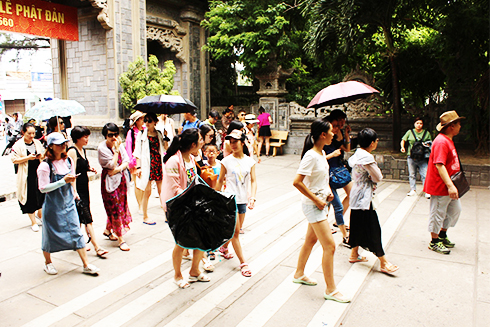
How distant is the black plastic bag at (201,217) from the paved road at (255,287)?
613 millimetres

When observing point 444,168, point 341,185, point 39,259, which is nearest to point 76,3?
point 39,259

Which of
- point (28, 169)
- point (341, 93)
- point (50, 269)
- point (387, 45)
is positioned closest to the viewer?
point (50, 269)

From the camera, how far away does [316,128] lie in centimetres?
384

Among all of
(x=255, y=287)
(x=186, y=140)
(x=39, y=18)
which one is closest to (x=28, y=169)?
(x=186, y=140)

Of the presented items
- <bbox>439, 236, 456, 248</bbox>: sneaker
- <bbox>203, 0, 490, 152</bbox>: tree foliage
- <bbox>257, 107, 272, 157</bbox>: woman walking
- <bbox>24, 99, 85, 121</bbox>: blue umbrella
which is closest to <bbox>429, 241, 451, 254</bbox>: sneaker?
<bbox>439, 236, 456, 248</bbox>: sneaker

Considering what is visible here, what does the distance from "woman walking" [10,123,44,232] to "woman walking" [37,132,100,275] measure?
6.09ft

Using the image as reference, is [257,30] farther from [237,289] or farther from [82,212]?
[237,289]

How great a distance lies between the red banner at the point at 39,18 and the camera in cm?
1103

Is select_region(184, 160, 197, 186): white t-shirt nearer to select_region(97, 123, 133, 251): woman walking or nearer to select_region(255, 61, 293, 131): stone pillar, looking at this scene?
select_region(97, 123, 133, 251): woman walking

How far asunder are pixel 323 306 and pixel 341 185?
1.98m

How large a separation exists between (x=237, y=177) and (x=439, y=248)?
280 centimetres

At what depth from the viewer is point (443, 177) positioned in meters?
4.86

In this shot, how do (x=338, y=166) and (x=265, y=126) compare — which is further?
(x=265, y=126)

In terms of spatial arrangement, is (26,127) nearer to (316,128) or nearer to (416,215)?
(316,128)
